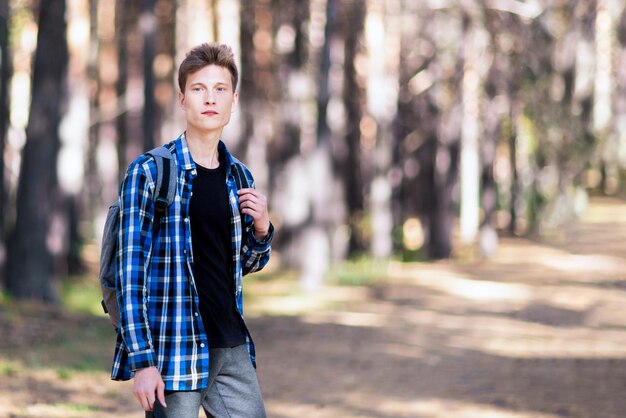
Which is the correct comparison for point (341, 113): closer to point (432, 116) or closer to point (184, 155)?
point (432, 116)

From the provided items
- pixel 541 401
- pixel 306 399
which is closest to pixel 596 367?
pixel 541 401

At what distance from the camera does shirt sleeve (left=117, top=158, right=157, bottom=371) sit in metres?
3.75

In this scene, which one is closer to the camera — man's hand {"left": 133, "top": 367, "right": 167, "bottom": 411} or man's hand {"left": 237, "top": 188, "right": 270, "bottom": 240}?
man's hand {"left": 133, "top": 367, "right": 167, "bottom": 411}

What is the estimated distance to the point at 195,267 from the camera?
13.0 feet

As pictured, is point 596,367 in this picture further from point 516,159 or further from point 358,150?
point 516,159

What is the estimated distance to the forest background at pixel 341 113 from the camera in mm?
20328

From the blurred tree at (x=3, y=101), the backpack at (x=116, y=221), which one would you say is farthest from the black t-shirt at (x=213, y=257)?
the blurred tree at (x=3, y=101)

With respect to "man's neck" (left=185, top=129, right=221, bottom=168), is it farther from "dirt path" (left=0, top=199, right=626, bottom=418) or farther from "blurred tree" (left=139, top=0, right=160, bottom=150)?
"blurred tree" (left=139, top=0, right=160, bottom=150)

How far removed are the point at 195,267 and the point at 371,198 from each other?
23105mm

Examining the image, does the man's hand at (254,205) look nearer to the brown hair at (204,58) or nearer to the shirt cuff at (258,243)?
the shirt cuff at (258,243)

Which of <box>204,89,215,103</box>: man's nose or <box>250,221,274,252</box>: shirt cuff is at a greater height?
<box>204,89,215,103</box>: man's nose

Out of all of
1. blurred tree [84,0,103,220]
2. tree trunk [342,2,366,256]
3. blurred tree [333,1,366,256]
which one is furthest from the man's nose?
blurred tree [84,0,103,220]

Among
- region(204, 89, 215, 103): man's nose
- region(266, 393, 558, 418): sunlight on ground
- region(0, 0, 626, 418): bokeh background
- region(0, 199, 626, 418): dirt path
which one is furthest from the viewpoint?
region(0, 0, 626, 418): bokeh background

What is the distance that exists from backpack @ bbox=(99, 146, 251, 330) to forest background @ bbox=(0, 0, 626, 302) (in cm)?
1209
